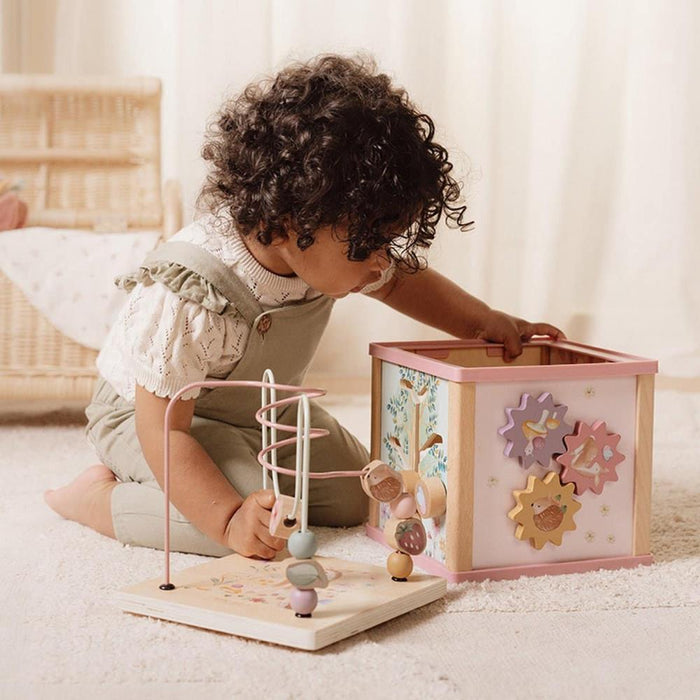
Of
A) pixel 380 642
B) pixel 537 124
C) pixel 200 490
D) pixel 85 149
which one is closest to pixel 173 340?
pixel 200 490

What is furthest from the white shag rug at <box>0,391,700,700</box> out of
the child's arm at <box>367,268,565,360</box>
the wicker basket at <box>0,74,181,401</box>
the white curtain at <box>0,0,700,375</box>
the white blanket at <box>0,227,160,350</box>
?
the white curtain at <box>0,0,700,375</box>

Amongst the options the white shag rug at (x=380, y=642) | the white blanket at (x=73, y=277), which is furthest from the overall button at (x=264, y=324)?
the white blanket at (x=73, y=277)

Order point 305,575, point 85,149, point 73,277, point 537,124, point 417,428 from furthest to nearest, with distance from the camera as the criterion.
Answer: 1. point 537,124
2. point 85,149
3. point 73,277
4. point 417,428
5. point 305,575

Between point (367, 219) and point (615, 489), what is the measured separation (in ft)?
1.04

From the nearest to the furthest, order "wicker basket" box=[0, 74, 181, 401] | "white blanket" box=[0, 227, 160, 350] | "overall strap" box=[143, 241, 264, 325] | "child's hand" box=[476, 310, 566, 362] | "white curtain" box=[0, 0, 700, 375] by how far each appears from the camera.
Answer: "overall strap" box=[143, 241, 264, 325], "child's hand" box=[476, 310, 566, 362], "white blanket" box=[0, 227, 160, 350], "wicker basket" box=[0, 74, 181, 401], "white curtain" box=[0, 0, 700, 375]

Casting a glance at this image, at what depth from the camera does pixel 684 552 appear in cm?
98

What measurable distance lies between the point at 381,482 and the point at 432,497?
7cm

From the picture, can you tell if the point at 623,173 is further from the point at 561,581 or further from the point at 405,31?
the point at 561,581

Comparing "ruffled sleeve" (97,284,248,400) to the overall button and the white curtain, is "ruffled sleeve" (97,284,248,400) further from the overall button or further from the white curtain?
the white curtain

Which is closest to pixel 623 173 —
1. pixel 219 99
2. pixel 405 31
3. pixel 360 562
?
pixel 405 31

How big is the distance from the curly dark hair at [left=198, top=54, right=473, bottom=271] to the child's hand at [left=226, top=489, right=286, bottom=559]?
0.73 ft

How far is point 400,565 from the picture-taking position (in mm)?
824

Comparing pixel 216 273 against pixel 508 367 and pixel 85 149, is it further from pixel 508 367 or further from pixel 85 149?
pixel 85 149

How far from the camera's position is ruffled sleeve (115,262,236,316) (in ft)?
3.20
